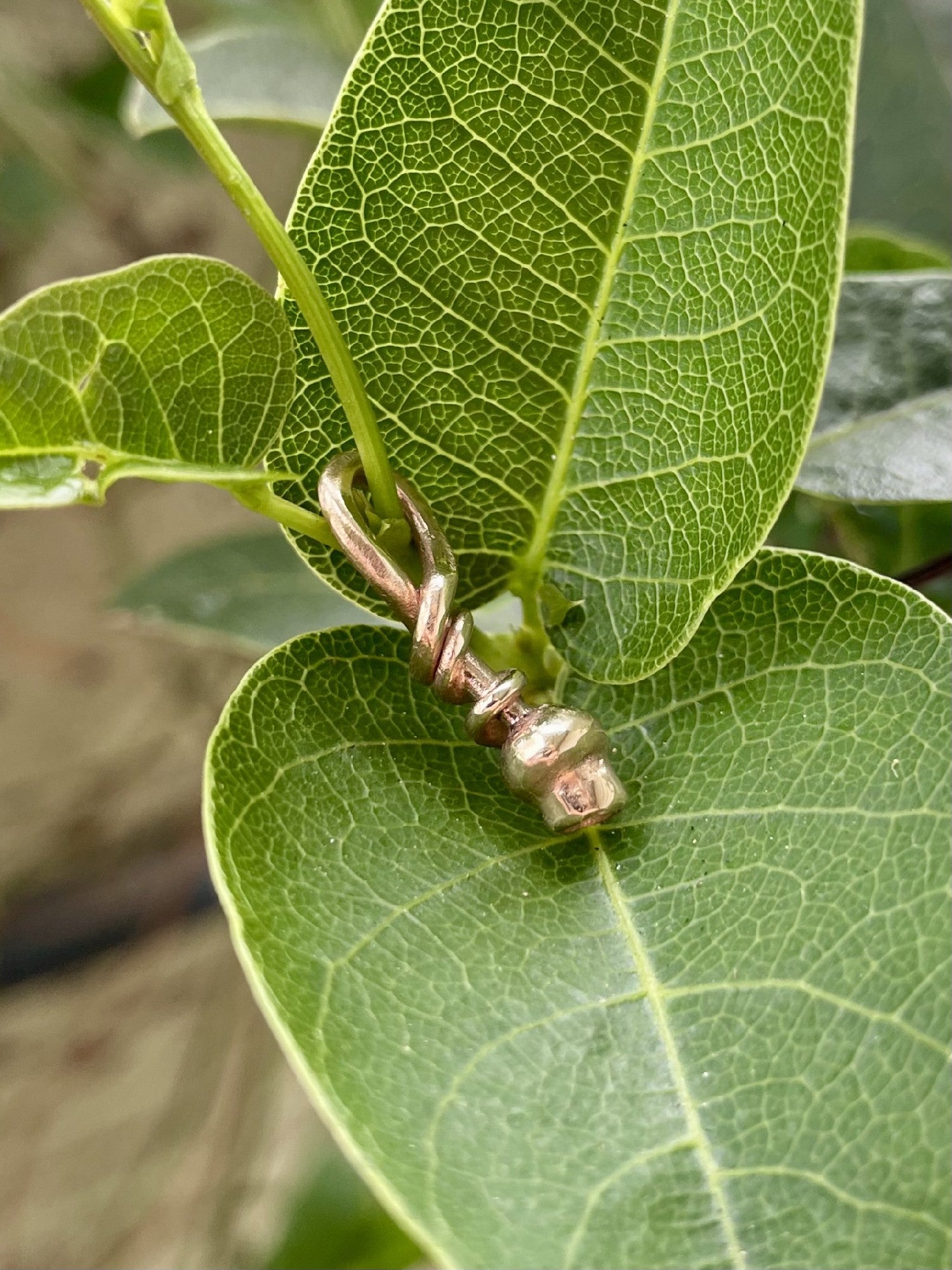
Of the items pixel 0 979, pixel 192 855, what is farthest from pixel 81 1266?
pixel 192 855

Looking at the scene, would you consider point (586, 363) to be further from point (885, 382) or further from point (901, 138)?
point (901, 138)

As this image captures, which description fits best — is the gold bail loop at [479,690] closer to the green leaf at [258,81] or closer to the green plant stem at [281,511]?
the green plant stem at [281,511]

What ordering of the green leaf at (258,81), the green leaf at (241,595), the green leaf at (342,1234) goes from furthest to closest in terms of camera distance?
1. the green leaf at (342,1234)
2. the green leaf at (241,595)
3. the green leaf at (258,81)

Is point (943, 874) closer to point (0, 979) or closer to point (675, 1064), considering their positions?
point (675, 1064)

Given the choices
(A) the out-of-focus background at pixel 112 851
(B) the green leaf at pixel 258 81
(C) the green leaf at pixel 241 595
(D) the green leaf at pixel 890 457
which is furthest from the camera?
(A) the out-of-focus background at pixel 112 851

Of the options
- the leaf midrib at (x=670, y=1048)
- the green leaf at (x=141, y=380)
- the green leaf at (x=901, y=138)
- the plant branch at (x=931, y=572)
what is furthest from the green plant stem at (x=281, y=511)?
the green leaf at (x=901, y=138)
